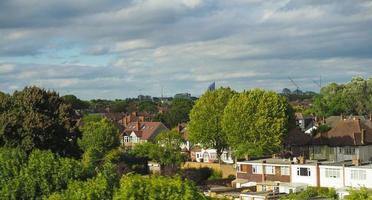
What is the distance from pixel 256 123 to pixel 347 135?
1270cm

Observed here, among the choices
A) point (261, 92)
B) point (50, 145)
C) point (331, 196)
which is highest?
point (261, 92)

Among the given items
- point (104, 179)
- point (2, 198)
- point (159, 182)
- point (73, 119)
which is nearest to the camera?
point (159, 182)

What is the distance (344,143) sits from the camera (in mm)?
75875

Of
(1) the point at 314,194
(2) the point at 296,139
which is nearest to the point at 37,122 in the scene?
(1) the point at 314,194

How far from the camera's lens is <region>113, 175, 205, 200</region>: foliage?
26297 mm

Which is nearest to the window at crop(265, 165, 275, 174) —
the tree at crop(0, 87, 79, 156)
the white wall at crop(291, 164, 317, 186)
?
the white wall at crop(291, 164, 317, 186)

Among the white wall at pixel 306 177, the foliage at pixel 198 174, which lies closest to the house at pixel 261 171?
the white wall at pixel 306 177

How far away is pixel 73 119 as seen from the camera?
56.0 m

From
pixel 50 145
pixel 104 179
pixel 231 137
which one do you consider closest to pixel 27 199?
pixel 104 179

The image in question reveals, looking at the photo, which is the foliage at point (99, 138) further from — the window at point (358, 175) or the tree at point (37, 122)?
the window at point (358, 175)

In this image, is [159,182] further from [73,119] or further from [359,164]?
[359,164]

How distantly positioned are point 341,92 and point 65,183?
82.1 metres

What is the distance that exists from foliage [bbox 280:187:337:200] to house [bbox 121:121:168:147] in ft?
181

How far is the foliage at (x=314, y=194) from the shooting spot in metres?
49.3
